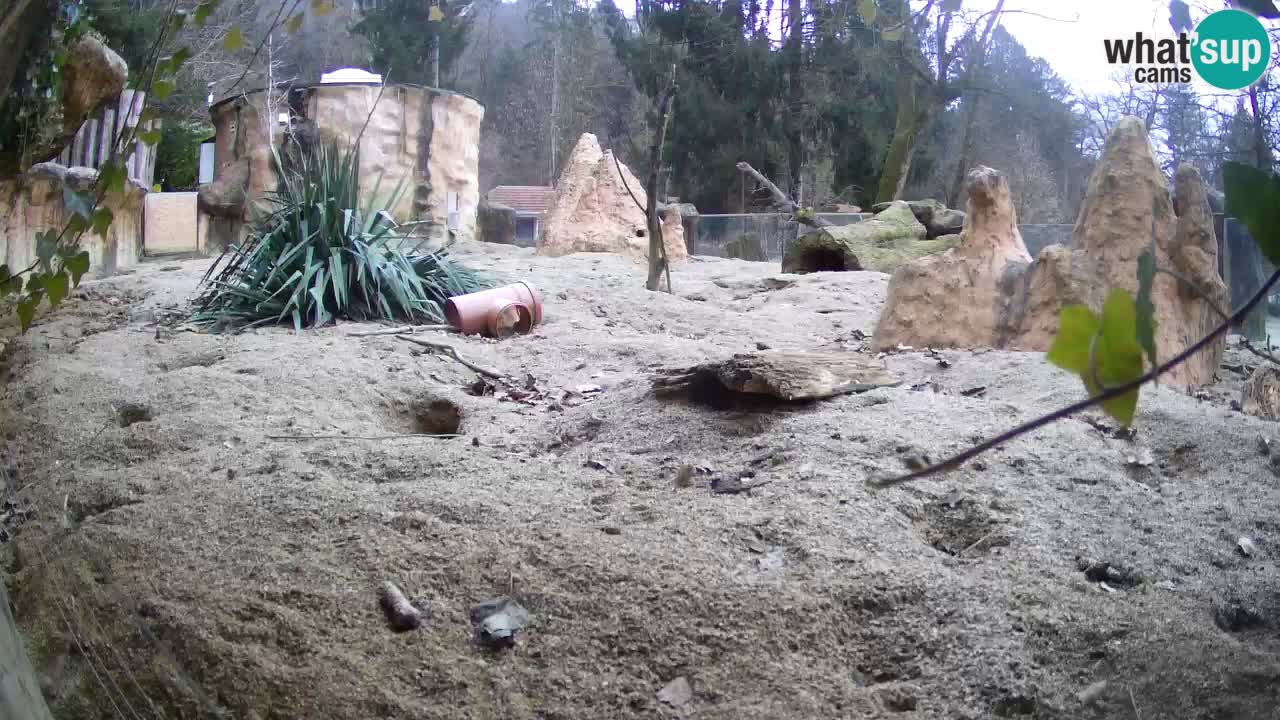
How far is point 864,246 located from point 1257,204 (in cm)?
897

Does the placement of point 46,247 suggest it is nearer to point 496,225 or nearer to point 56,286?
point 56,286

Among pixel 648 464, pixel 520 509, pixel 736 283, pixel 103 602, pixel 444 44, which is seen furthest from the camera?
pixel 444 44

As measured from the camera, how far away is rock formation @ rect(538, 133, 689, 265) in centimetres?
1013

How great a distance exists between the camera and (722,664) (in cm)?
167

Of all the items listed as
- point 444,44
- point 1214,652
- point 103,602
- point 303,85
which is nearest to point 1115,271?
point 1214,652

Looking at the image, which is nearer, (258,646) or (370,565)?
(258,646)

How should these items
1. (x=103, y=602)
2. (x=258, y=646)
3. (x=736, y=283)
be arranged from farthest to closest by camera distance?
(x=736, y=283)
(x=103, y=602)
(x=258, y=646)

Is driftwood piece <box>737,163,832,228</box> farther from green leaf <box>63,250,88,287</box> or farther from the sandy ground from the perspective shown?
green leaf <box>63,250,88,287</box>

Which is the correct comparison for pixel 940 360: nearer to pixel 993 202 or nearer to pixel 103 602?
pixel 993 202

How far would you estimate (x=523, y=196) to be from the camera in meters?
17.9

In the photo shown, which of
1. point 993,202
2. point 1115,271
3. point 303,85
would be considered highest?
point 303,85

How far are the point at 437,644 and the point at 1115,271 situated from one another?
3275 millimetres

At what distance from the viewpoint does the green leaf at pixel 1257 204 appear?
0.74 metres

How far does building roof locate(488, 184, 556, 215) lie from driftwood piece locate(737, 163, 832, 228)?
3.87 m
